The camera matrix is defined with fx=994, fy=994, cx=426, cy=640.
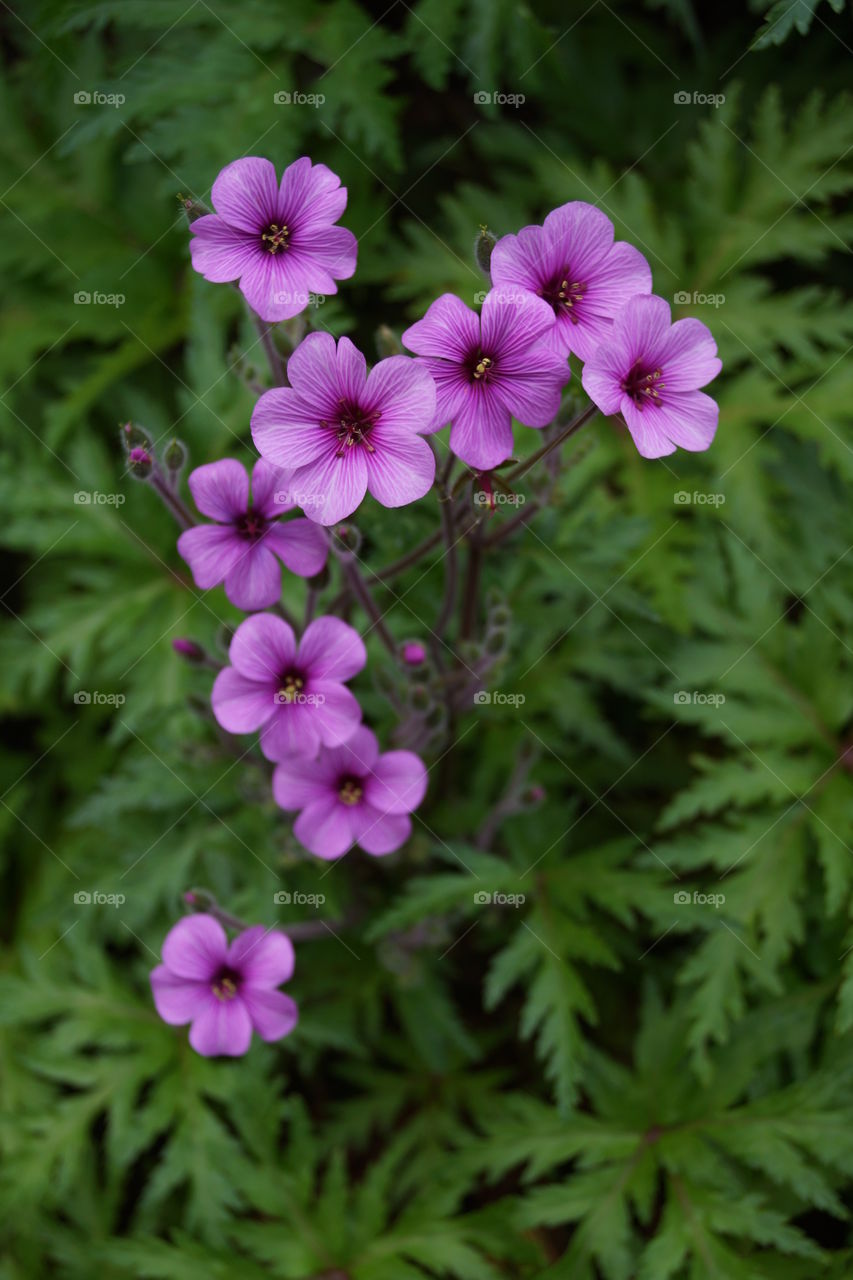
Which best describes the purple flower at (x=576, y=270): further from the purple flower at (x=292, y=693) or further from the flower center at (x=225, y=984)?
the flower center at (x=225, y=984)

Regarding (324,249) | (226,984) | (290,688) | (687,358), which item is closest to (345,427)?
(324,249)

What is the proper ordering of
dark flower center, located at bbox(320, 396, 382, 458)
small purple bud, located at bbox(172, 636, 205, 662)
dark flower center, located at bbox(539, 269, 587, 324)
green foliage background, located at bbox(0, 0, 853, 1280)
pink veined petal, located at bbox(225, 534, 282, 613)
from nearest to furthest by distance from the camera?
dark flower center, located at bbox(320, 396, 382, 458) → dark flower center, located at bbox(539, 269, 587, 324) → pink veined petal, located at bbox(225, 534, 282, 613) → small purple bud, located at bbox(172, 636, 205, 662) → green foliage background, located at bbox(0, 0, 853, 1280)

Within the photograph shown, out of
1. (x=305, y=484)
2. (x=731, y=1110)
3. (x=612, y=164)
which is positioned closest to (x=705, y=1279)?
(x=731, y=1110)

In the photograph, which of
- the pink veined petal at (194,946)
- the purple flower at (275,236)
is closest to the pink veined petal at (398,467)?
the purple flower at (275,236)

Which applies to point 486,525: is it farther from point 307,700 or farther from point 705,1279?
point 705,1279

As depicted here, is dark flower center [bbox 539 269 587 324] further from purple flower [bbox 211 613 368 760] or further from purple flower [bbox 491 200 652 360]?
purple flower [bbox 211 613 368 760]

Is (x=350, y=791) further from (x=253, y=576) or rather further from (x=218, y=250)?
(x=218, y=250)

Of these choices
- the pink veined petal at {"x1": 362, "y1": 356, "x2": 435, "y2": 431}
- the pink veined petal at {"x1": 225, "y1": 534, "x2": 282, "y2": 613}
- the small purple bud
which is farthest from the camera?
the small purple bud

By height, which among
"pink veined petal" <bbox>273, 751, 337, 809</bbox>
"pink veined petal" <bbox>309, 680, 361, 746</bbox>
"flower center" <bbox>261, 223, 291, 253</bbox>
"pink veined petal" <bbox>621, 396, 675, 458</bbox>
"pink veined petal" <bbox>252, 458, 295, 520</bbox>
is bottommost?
"pink veined petal" <bbox>273, 751, 337, 809</bbox>

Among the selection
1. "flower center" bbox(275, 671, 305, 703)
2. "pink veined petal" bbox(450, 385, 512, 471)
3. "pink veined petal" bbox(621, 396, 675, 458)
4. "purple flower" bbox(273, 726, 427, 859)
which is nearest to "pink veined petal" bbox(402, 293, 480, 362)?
"pink veined petal" bbox(450, 385, 512, 471)
